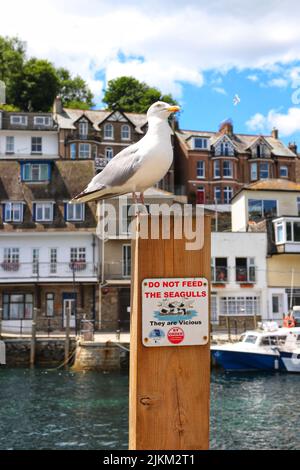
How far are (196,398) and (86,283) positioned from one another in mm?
34745

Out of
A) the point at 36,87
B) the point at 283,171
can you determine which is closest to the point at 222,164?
the point at 283,171

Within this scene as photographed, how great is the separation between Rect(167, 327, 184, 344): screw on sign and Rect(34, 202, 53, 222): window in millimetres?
36805

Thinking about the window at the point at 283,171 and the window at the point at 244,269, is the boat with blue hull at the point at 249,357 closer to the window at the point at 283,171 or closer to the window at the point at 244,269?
the window at the point at 244,269

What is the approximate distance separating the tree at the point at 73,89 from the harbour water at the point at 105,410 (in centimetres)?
6521

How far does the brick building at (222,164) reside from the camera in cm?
6166

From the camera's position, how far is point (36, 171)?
40375 millimetres

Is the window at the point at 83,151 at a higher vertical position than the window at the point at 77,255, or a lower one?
higher

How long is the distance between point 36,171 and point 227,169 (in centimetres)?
2882

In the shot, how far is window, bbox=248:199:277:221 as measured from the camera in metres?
40.9

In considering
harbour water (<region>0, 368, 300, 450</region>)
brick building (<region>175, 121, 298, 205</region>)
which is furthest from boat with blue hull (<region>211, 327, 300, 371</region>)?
brick building (<region>175, 121, 298, 205</region>)

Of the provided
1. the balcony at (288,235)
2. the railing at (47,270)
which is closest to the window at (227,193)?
the balcony at (288,235)

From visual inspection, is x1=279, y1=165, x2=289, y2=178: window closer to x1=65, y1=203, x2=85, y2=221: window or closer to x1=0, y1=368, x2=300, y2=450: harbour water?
x1=65, y1=203, x2=85, y2=221: window

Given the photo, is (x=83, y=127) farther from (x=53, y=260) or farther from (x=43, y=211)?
(x=53, y=260)

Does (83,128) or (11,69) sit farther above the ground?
(11,69)
